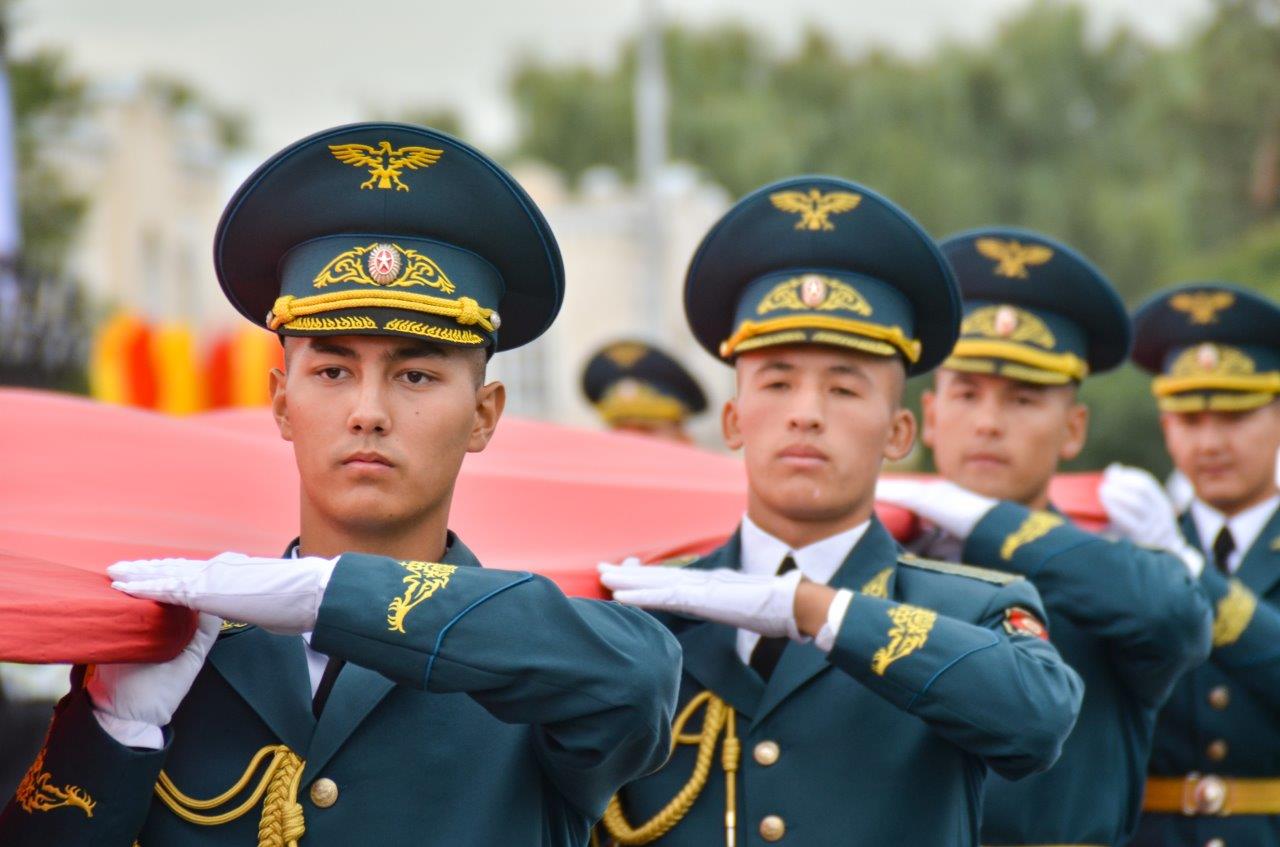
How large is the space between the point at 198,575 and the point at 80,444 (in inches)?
61.3

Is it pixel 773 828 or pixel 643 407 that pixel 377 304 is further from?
pixel 643 407

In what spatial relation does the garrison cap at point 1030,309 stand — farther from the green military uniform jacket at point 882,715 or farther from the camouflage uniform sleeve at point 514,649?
the camouflage uniform sleeve at point 514,649

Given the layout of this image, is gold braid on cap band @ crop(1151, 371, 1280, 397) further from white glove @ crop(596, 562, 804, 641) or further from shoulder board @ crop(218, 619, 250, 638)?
shoulder board @ crop(218, 619, 250, 638)

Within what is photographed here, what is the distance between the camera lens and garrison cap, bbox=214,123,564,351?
3.06 meters

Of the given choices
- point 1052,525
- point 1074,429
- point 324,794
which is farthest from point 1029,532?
point 324,794

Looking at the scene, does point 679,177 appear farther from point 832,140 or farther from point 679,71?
point 679,71

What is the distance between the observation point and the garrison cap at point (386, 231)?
10.0ft

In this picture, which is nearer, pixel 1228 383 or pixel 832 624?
pixel 832 624

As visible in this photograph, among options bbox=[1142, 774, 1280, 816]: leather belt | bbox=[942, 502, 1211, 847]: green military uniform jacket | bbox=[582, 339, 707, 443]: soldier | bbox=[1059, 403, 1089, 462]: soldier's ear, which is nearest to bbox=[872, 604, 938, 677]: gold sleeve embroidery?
bbox=[942, 502, 1211, 847]: green military uniform jacket

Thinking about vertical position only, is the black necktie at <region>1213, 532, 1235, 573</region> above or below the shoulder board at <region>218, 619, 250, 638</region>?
above

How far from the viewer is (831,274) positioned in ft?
13.1

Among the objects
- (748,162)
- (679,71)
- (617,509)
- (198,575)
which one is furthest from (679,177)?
(198,575)

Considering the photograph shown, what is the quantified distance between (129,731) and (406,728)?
41cm

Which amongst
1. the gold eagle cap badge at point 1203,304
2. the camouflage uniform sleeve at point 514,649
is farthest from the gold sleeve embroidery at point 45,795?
the gold eagle cap badge at point 1203,304
